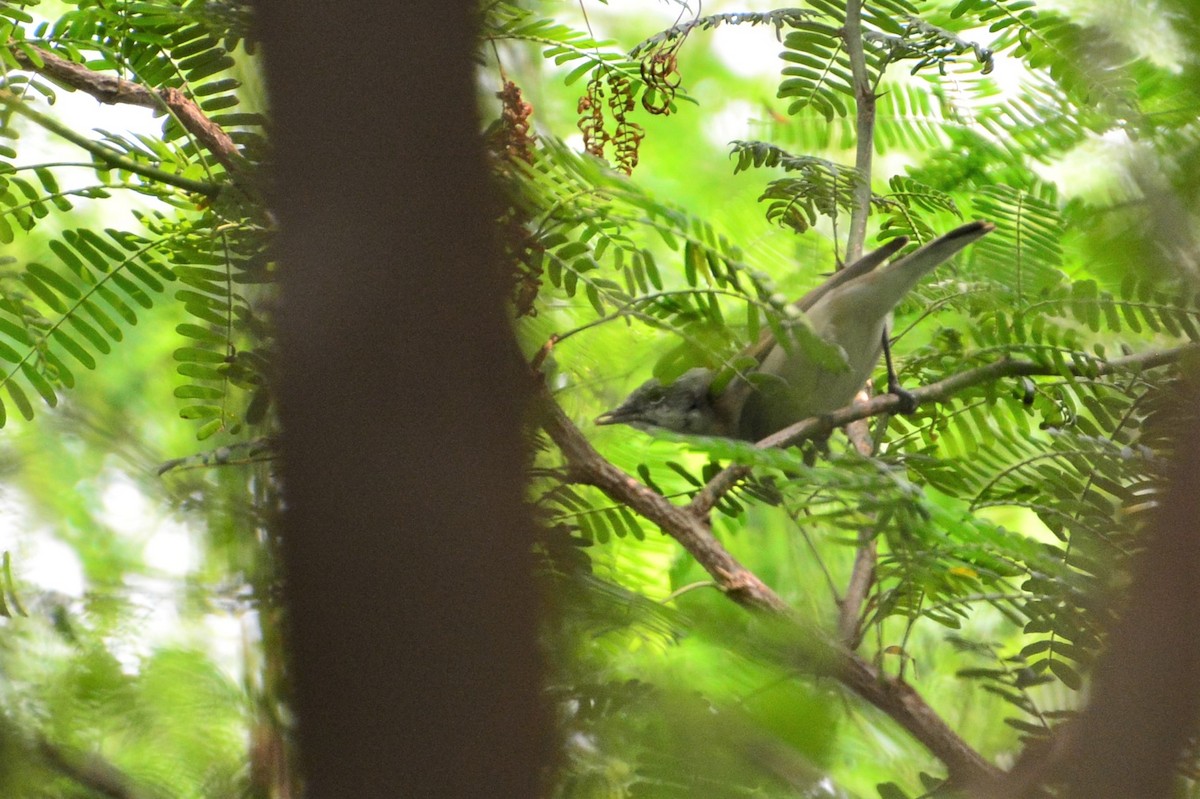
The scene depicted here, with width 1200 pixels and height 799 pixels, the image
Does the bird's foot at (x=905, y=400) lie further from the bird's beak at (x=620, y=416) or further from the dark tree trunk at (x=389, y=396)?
the dark tree trunk at (x=389, y=396)

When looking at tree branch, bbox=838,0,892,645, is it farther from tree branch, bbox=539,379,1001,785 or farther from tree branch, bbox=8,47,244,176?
tree branch, bbox=8,47,244,176

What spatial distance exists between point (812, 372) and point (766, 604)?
4.46 feet

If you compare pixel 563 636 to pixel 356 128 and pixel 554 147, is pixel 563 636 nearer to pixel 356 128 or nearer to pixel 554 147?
pixel 554 147

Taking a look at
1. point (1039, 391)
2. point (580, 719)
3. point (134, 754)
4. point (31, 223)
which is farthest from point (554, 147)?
point (134, 754)

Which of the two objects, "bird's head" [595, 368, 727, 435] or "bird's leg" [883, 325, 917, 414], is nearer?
"bird's leg" [883, 325, 917, 414]

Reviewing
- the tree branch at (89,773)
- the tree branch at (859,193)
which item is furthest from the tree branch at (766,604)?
the tree branch at (89,773)

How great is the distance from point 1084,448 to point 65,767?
6.59 feet

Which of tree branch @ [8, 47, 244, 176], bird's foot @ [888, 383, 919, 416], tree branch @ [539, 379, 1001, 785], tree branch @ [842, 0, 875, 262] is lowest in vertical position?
tree branch @ [539, 379, 1001, 785]

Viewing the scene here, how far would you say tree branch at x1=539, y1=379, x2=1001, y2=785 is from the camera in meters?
2.01

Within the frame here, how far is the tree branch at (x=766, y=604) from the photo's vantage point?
6.60ft

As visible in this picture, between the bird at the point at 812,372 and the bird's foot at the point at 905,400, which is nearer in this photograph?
the bird's foot at the point at 905,400

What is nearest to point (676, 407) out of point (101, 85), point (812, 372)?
point (812, 372)

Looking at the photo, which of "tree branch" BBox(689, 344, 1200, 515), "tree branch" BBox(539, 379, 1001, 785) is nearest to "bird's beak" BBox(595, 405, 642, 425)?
"tree branch" BBox(689, 344, 1200, 515)

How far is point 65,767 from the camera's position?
5.51ft
